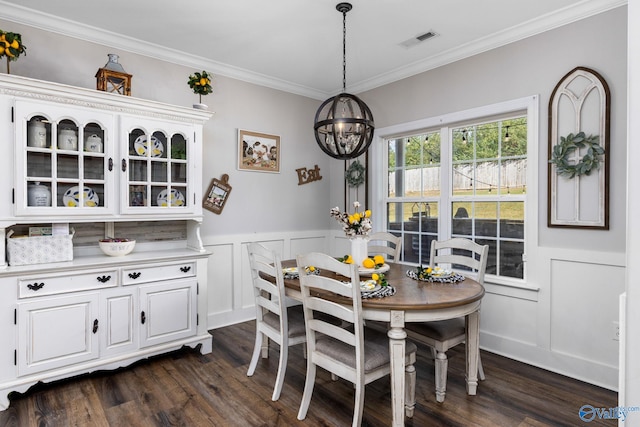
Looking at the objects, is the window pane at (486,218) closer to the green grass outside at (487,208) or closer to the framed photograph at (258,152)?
the green grass outside at (487,208)

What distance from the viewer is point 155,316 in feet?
9.53

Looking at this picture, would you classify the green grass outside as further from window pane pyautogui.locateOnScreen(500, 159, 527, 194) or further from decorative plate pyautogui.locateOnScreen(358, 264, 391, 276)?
decorative plate pyautogui.locateOnScreen(358, 264, 391, 276)

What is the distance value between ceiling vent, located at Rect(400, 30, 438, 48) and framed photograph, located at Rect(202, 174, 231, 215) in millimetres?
2218

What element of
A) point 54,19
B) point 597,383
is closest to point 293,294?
point 597,383

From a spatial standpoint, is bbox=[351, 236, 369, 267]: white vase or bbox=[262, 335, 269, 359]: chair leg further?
bbox=[262, 335, 269, 359]: chair leg

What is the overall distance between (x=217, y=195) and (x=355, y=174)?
169 centimetres

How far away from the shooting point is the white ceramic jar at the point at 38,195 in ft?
8.21

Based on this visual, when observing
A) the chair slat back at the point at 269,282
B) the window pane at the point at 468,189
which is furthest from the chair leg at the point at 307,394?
the window pane at the point at 468,189

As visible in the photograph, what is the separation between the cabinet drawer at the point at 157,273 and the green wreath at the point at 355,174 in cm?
218

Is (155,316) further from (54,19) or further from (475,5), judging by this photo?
(475,5)

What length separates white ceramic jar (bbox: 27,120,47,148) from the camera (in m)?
2.50

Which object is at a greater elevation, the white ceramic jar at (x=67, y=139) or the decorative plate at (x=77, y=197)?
the white ceramic jar at (x=67, y=139)

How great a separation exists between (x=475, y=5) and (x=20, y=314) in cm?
386

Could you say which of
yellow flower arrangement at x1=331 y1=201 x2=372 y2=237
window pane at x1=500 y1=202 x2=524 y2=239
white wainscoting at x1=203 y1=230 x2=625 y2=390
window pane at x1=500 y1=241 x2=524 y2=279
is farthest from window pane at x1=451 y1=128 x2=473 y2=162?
yellow flower arrangement at x1=331 y1=201 x2=372 y2=237
